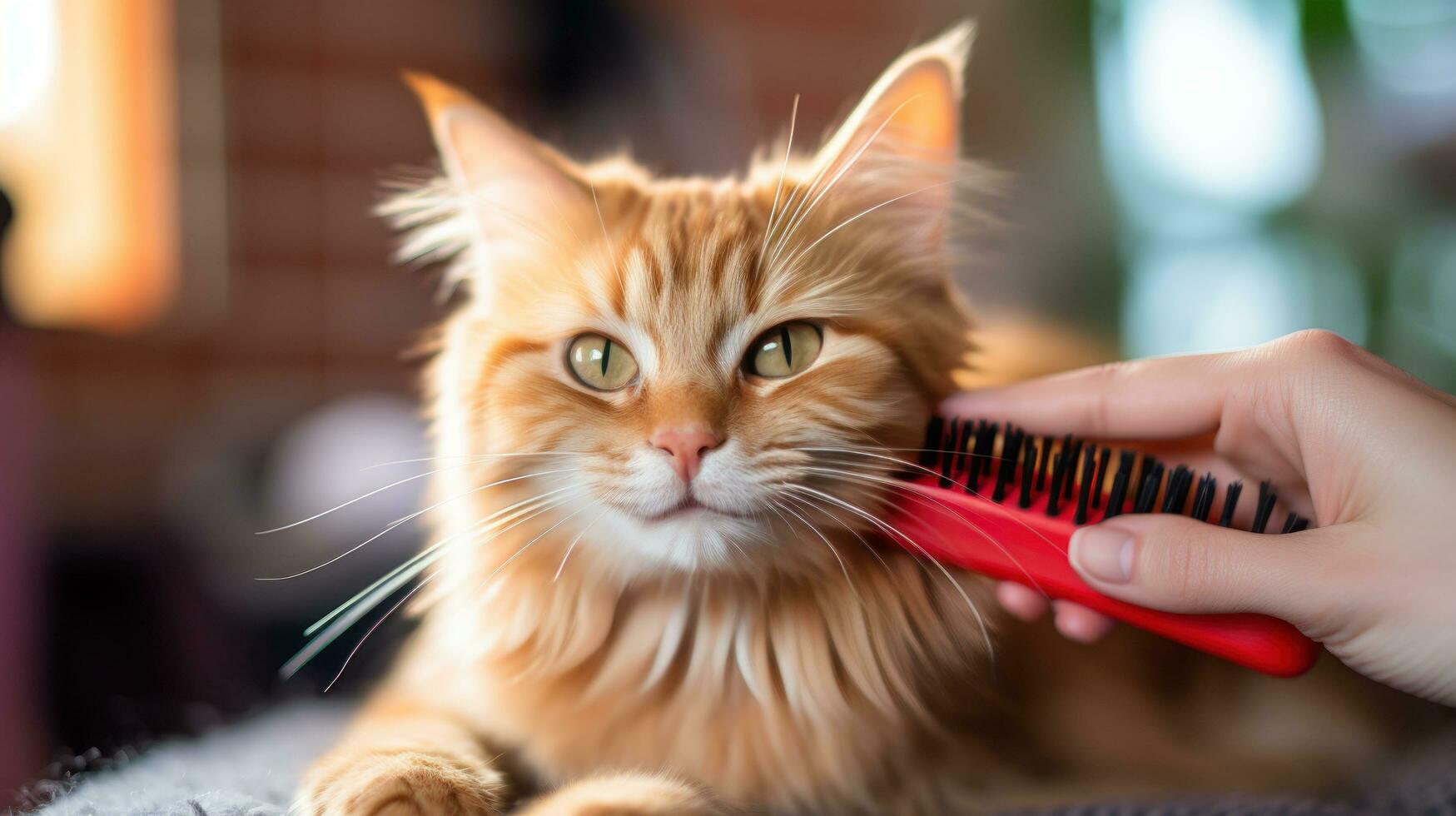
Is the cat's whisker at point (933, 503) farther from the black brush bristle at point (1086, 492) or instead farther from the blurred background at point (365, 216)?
the blurred background at point (365, 216)

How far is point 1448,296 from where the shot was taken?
1654 millimetres

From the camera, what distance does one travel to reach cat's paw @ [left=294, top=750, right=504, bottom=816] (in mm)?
543

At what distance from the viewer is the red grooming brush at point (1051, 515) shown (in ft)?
1.81

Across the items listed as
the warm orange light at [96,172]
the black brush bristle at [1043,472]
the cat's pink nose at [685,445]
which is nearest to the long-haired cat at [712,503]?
the cat's pink nose at [685,445]

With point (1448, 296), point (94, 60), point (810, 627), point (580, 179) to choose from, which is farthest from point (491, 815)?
point (1448, 296)

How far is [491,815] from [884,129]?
2.10 ft

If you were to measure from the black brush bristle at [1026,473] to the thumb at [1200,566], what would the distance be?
5 centimetres

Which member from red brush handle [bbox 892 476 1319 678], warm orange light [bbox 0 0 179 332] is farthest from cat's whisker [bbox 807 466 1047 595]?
warm orange light [bbox 0 0 179 332]

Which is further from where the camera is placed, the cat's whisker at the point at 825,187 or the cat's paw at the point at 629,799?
the cat's whisker at the point at 825,187

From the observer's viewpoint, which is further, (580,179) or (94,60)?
(94,60)

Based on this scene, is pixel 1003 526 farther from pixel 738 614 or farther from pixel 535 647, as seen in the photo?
pixel 535 647

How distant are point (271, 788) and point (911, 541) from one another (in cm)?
55

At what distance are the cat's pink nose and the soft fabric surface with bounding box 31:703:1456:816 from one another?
385mm

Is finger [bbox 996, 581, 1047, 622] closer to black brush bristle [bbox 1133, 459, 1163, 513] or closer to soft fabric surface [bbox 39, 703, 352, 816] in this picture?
black brush bristle [bbox 1133, 459, 1163, 513]
